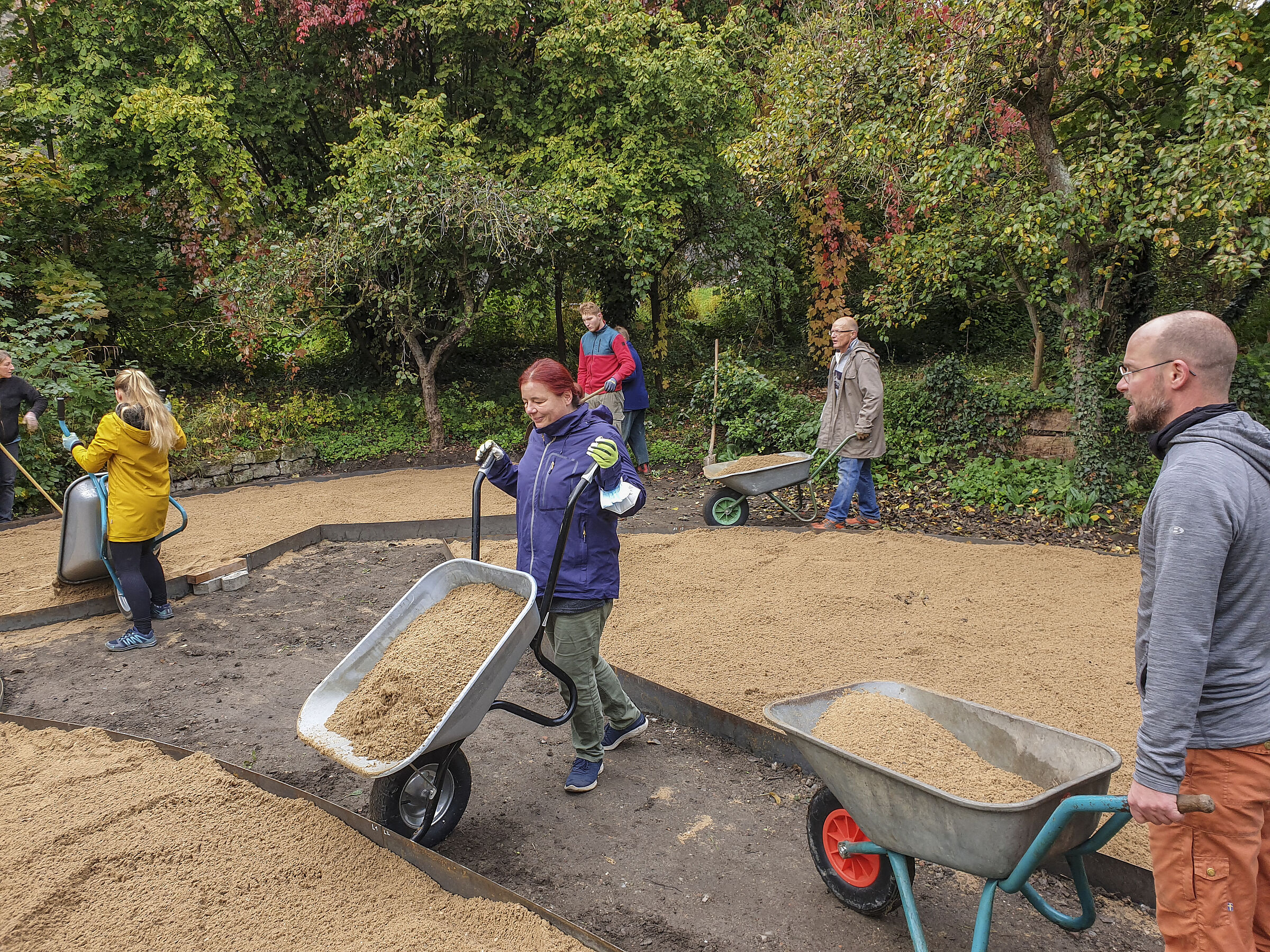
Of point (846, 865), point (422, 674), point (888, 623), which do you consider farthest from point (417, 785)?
point (888, 623)

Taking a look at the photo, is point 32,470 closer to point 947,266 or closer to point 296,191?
point 296,191

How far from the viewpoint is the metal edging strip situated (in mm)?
2381

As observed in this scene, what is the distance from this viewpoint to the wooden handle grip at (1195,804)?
1.69 m

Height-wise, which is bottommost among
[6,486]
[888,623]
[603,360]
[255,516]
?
[255,516]

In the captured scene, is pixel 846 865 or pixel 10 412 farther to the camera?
pixel 10 412

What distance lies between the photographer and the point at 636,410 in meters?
8.58

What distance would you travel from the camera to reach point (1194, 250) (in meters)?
9.10

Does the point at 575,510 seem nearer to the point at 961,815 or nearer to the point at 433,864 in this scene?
the point at 433,864

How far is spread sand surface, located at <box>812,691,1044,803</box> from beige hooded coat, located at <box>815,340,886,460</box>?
4130 millimetres

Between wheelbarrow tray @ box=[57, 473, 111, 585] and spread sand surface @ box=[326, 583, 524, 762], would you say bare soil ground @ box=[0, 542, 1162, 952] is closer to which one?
wheelbarrow tray @ box=[57, 473, 111, 585]

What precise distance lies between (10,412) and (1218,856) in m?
9.19

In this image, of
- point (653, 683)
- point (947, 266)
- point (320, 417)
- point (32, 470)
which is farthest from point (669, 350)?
point (653, 683)

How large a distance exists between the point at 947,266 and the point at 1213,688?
6.29 metres

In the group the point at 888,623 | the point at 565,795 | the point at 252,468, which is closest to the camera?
the point at 565,795
